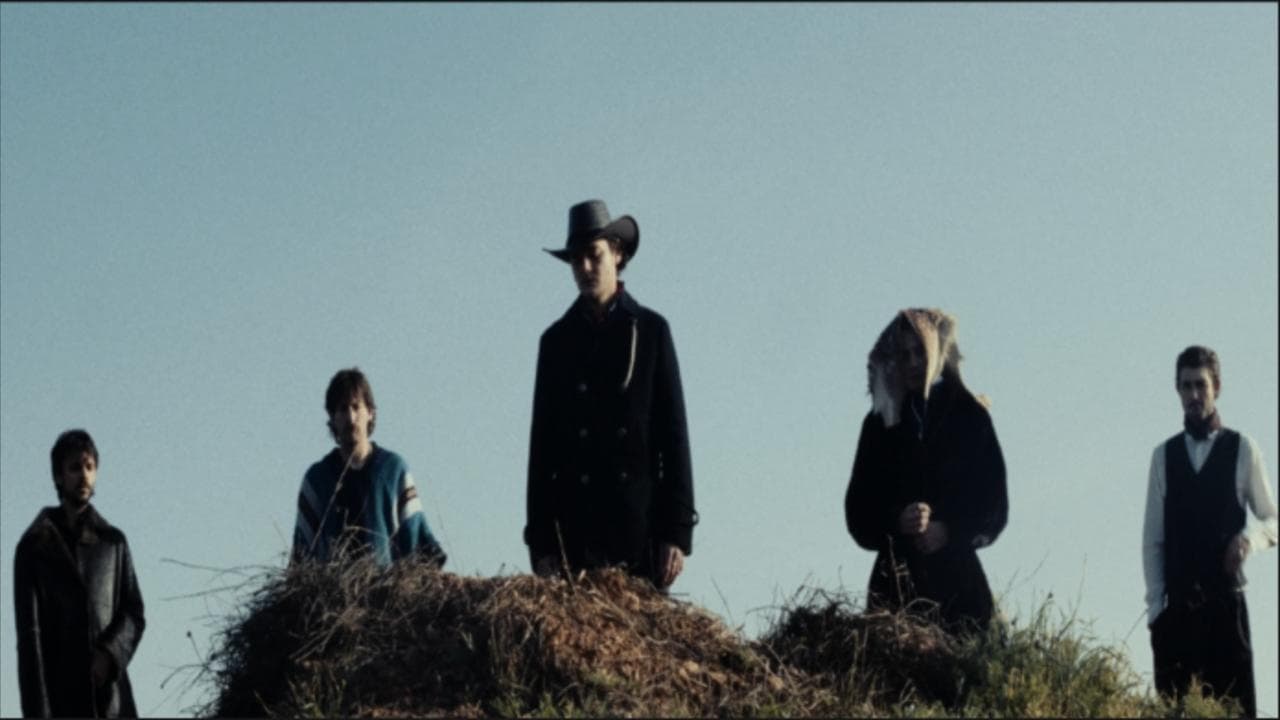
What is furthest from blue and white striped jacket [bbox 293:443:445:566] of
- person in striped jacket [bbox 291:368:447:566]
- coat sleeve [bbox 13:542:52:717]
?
coat sleeve [bbox 13:542:52:717]

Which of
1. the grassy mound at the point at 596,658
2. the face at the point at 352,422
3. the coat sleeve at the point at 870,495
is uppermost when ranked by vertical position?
the face at the point at 352,422

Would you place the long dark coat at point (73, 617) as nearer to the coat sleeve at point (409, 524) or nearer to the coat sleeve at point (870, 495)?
the coat sleeve at point (409, 524)

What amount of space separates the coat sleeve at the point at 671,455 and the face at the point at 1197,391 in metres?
4.02

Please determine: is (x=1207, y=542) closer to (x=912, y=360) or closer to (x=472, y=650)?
(x=912, y=360)

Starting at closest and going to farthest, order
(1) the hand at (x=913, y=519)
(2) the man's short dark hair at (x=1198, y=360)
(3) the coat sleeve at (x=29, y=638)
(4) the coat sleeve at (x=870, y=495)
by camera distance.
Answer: (3) the coat sleeve at (x=29, y=638), (1) the hand at (x=913, y=519), (4) the coat sleeve at (x=870, y=495), (2) the man's short dark hair at (x=1198, y=360)

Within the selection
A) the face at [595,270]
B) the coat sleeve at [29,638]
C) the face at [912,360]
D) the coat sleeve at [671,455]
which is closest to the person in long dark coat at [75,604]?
the coat sleeve at [29,638]

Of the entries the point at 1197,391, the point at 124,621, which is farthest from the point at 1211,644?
the point at 124,621

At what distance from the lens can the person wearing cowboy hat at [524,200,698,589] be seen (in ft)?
37.1

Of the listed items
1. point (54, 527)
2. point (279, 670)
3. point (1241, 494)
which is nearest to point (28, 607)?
point (54, 527)

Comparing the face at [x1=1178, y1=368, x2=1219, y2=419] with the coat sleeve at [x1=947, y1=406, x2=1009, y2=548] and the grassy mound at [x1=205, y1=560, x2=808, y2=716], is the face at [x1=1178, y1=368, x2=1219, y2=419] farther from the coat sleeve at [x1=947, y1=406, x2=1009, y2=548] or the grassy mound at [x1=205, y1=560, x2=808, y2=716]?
the grassy mound at [x1=205, y1=560, x2=808, y2=716]

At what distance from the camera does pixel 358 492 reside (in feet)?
40.0

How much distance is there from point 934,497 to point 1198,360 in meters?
2.86

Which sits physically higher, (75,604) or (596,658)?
(75,604)

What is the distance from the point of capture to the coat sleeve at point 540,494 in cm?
1146
